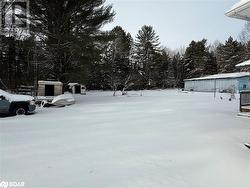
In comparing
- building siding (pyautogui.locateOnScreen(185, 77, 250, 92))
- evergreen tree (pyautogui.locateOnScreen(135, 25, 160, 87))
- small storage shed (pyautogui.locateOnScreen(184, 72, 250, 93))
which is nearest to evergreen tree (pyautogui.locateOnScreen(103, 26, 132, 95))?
evergreen tree (pyautogui.locateOnScreen(135, 25, 160, 87))

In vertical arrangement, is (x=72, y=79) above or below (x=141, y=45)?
below

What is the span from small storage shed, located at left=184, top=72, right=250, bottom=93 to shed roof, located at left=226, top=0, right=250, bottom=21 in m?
25.1

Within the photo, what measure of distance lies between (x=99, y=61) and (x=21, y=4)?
744cm

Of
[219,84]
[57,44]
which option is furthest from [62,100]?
[219,84]

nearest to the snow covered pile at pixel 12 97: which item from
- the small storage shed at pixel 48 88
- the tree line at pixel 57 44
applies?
the small storage shed at pixel 48 88

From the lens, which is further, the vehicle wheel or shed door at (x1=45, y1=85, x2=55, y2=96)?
shed door at (x1=45, y1=85, x2=55, y2=96)

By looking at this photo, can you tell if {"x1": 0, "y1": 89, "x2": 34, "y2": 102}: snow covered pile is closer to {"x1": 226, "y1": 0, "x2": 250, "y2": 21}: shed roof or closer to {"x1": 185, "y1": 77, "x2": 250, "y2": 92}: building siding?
{"x1": 226, "y1": 0, "x2": 250, "y2": 21}: shed roof

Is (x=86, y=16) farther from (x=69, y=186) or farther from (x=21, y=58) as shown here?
(x=69, y=186)

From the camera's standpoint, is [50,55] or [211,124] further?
[50,55]

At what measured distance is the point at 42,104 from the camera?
57.6 ft

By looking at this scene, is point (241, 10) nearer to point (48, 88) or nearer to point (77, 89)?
point (48, 88)

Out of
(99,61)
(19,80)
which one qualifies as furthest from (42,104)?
(99,61)

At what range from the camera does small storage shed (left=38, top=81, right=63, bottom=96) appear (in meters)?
19.1

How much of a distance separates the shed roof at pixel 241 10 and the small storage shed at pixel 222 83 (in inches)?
988
